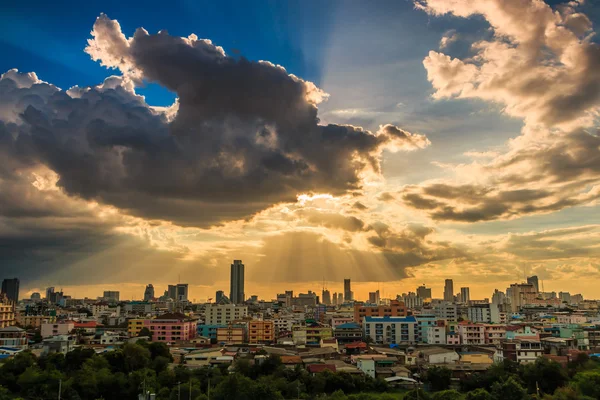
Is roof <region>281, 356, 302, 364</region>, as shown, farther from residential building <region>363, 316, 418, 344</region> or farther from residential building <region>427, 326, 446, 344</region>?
residential building <region>363, 316, 418, 344</region>

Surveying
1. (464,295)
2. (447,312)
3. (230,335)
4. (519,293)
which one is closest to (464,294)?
(464,295)

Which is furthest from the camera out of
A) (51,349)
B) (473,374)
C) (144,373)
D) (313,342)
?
(313,342)

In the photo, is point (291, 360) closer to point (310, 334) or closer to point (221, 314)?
point (310, 334)

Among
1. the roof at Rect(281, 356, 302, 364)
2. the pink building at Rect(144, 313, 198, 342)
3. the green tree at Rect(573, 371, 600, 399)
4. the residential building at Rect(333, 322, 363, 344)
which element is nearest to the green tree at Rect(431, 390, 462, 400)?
the green tree at Rect(573, 371, 600, 399)

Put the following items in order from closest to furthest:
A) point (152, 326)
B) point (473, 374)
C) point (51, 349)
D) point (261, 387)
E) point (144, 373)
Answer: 1. point (261, 387)
2. point (144, 373)
3. point (473, 374)
4. point (51, 349)
5. point (152, 326)

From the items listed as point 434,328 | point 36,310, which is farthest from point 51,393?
point 36,310

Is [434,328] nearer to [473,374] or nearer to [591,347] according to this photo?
[591,347]

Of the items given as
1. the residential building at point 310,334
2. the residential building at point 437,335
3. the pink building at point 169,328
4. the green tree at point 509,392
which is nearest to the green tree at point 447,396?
the green tree at point 509,392

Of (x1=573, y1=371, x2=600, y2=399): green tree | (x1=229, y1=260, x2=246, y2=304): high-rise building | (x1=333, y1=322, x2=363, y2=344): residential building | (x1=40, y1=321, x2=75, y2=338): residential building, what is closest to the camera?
(x1=573, y1=371, x2=600, y2=399): green tree
